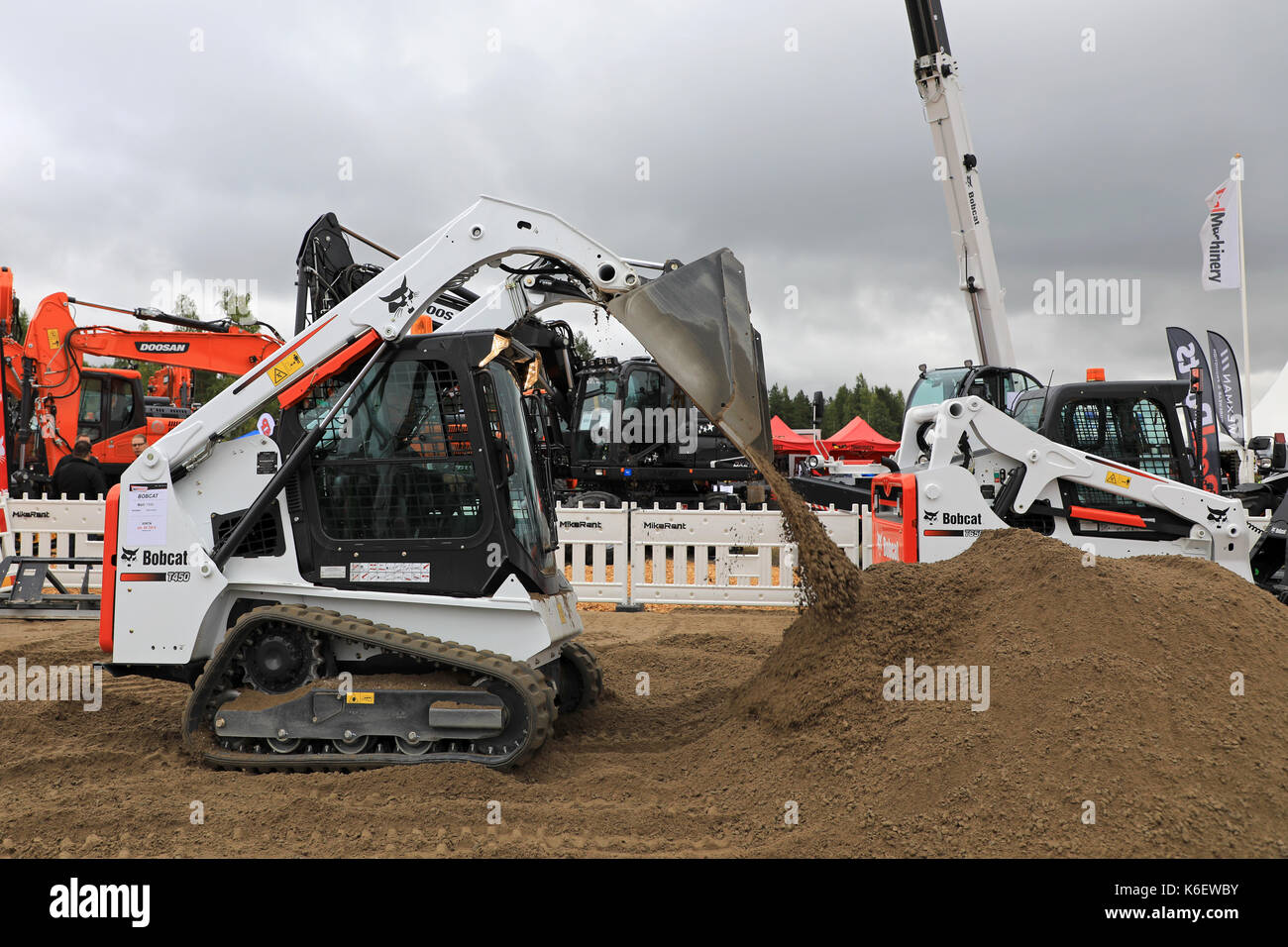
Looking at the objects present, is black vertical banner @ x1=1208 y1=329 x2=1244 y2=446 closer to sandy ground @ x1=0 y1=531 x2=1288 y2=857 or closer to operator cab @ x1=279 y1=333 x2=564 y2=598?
sandy ground @ x1=0 y1=531 x2=1288 y2=857

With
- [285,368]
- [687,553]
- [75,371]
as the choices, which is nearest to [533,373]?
[285,368]

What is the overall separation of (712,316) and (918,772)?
7.95ft

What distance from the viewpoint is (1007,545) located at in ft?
18.2

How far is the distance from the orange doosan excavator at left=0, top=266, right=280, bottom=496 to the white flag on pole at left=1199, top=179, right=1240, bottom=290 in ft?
59.6

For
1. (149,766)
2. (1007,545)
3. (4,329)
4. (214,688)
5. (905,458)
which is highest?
(4,329)

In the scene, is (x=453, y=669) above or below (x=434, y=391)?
below

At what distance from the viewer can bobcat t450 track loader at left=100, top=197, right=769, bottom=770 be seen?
4.79 metres

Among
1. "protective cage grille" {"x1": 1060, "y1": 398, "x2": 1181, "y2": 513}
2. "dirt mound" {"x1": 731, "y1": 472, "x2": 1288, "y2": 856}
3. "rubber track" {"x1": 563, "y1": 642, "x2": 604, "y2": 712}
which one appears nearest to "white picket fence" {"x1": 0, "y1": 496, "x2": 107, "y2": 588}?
"rubber track" {"x1": 563, "y1": 642, "x2": 604, "y2": 712}

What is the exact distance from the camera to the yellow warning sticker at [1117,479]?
7.96 m

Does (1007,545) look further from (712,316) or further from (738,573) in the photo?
(738,573)

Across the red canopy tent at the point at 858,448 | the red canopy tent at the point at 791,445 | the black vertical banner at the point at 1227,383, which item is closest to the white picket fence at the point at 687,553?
the red canopy tent at the point at 791,445

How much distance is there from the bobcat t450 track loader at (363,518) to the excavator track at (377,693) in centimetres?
1

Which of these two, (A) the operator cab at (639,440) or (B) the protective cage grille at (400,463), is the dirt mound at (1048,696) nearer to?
(B) the protective cage grille at (400,463)

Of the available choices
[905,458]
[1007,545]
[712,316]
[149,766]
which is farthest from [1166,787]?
[905,458]
